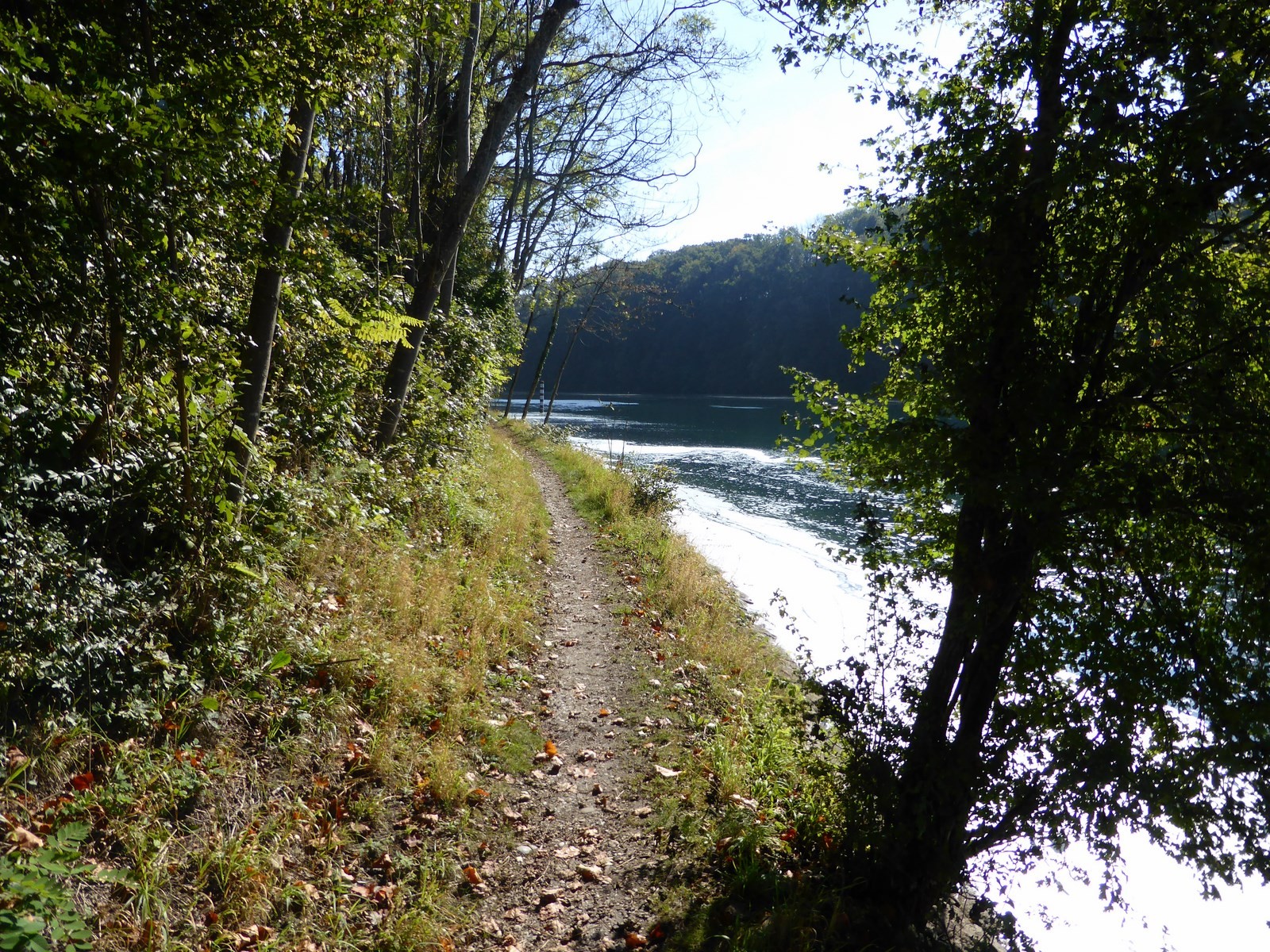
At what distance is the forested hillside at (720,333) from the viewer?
85.8 metres

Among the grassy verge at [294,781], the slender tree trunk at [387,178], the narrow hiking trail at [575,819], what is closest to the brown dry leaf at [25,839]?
the grassy verge at [294,781]

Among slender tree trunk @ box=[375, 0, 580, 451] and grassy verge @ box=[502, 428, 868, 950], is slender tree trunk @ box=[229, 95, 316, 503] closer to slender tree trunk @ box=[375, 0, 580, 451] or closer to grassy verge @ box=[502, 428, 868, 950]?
slender tree trunk @ box=[375, 0, 580, 451]

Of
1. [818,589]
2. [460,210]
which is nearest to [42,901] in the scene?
[460,210]

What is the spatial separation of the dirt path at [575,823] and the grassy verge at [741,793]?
0.21 m

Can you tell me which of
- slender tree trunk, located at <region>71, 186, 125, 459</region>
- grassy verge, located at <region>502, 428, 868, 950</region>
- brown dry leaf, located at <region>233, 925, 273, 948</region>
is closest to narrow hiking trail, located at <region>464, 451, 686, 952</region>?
grassy verge, located at <region>502, 428, 868, 950</region>

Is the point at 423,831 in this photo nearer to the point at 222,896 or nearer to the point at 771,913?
the point at 222,896

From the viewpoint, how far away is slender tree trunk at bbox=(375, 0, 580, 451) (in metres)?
8.25

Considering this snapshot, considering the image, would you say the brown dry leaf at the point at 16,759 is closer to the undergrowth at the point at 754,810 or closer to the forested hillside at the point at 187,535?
the forested hillside at the point at 187,535

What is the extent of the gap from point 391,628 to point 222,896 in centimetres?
273

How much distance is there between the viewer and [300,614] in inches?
193

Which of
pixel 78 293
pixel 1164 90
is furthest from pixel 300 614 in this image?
pixel 1164 90

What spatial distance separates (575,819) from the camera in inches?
180

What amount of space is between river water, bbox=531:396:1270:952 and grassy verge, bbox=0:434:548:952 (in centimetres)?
264

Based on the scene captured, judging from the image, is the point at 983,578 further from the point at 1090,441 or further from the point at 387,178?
the point at 387,178
